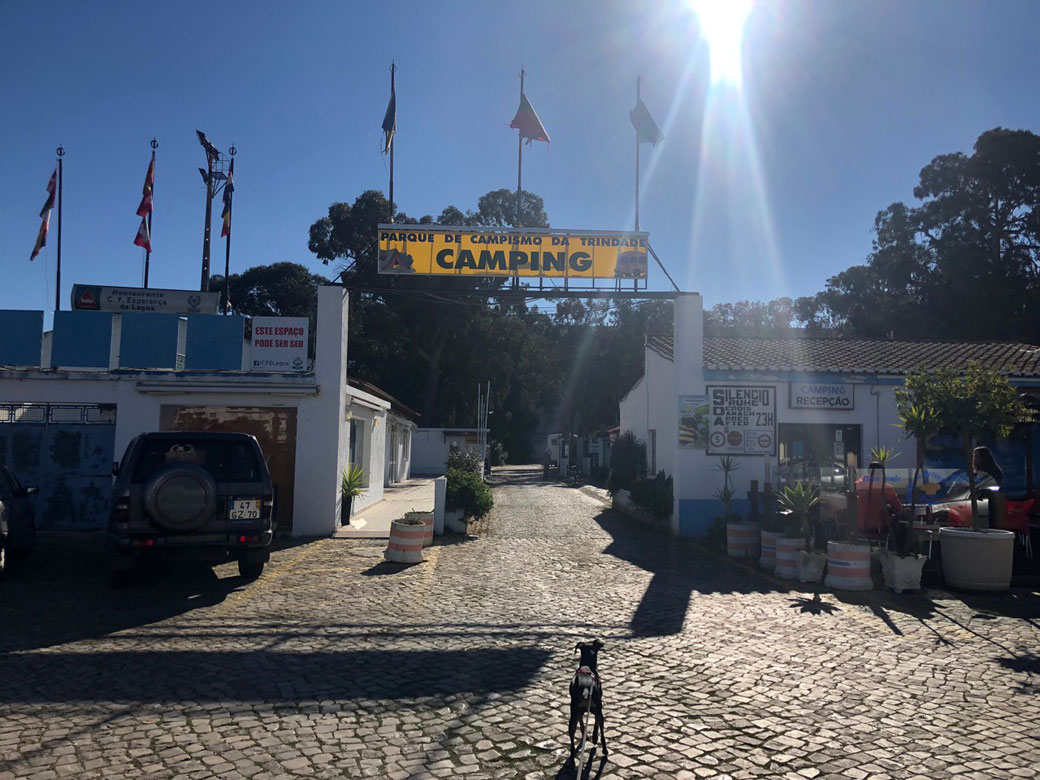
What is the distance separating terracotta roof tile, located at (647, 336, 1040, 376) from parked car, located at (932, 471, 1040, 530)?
9.26ft

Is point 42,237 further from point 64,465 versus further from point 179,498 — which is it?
point 179,498

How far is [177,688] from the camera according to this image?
571 cm

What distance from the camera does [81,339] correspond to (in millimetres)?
14188

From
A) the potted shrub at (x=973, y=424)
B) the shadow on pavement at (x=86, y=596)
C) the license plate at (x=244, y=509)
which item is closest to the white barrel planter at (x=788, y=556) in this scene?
the potted shrub at (x=973, y=424)

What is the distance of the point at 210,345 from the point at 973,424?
1305 cm

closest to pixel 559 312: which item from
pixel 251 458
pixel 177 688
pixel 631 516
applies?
pixel 631 516

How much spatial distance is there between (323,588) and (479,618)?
2.54 meters

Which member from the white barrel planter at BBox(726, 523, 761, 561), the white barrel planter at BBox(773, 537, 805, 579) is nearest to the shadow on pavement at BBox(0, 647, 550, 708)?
the white barrel planter at BBox(773, 537, 805, 579)

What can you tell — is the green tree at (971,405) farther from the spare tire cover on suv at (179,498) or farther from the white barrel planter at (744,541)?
the spare tire cover on suv at (179,498)

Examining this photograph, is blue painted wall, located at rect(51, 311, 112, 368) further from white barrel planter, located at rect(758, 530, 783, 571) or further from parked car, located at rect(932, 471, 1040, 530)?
parked car, located at rect(932, 471, 1040, 530)

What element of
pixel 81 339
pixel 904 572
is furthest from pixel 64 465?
pixel 904 572

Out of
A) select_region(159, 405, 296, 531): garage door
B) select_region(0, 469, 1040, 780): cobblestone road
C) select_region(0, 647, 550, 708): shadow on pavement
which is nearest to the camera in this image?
select_region(0, 469, 1040, 780): cobblestone road

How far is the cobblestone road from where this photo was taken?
453cm

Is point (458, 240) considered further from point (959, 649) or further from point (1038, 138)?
point (1038, 138)
